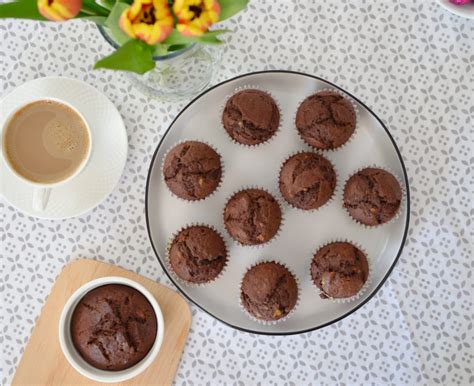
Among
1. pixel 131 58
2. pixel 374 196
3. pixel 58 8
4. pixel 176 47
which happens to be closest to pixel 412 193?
pixel 374 196

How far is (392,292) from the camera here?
1502 mm

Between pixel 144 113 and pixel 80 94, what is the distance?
0.18 meters

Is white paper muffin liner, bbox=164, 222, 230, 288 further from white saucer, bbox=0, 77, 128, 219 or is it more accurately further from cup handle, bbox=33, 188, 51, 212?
cup handle, bbox=33, 188, 51, 212

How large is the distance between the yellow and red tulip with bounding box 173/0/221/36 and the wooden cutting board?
2.67ft

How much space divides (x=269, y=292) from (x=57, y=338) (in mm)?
614

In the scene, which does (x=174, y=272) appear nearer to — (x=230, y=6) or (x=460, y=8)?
(x=230, y=6)

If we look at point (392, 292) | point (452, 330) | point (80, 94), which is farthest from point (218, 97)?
point (452, 330)

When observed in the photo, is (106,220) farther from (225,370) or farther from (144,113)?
(225,370)

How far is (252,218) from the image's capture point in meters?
1.39

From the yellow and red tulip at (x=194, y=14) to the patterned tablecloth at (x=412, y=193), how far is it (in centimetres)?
64

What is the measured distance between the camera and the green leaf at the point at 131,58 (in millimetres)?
894

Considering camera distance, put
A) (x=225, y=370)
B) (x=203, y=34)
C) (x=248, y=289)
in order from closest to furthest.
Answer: (x=203, y=34), (x=248, y=289), (x=225, y=370)

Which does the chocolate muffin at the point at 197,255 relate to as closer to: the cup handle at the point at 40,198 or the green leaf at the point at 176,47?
the cup handle at the point at 40,198

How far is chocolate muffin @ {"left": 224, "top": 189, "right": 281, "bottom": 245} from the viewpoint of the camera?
139cm
